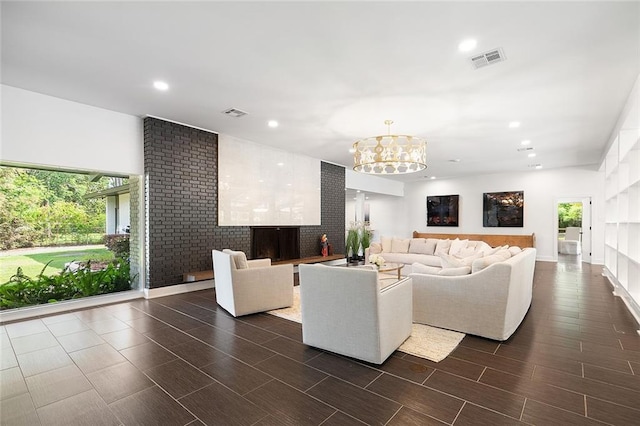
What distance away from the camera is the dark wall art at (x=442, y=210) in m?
11.6

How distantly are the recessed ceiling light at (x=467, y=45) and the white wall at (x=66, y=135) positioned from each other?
493 centimetres

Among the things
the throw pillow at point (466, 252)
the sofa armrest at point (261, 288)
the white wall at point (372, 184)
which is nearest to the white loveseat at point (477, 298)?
the sofa armrest at point (261, 288)

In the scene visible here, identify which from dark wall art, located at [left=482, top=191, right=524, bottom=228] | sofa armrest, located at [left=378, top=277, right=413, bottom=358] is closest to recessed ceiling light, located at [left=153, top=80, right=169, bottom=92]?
sofa armrest, located at [left=378, top=277, right=413, bottom=358]

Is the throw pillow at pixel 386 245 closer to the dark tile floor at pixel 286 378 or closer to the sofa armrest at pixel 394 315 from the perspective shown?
the dark tile floor at pixel 286 378

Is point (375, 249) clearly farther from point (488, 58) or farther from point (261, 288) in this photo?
point (488, 58)

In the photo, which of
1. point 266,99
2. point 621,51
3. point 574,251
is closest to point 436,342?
point 621,51

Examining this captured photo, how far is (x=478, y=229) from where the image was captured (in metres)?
11.1

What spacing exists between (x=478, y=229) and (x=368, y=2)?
10.4 meters

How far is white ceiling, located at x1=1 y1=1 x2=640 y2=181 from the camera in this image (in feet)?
8.36

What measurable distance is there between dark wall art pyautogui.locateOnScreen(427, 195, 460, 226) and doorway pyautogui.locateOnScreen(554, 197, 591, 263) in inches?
119

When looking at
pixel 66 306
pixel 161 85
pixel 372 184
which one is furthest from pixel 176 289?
pixel 372 184

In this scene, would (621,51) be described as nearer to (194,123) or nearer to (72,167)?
(194,123)

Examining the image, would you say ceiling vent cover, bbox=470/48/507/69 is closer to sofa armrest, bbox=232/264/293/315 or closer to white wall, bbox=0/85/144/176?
sofa armrest, bbox=232/264/293/315

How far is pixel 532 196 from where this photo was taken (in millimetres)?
10164
